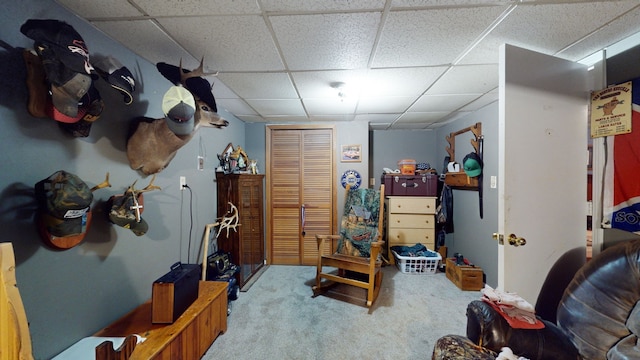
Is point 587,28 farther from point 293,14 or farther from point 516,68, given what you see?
point 293,14

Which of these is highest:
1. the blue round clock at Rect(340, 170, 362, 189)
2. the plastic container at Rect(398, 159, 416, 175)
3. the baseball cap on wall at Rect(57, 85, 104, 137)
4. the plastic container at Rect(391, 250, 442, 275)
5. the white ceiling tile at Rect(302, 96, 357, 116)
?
the white ceiling tile at Rect(302, 96, 357, 116)

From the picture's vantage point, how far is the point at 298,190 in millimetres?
3502

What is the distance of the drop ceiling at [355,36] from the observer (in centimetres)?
113

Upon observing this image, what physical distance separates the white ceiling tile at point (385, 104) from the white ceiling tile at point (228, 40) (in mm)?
1196

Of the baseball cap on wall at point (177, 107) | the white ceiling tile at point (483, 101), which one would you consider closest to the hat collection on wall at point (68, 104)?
the baseball cap on wall at point (177, 107)

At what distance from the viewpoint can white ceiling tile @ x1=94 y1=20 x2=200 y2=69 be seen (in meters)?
1.26

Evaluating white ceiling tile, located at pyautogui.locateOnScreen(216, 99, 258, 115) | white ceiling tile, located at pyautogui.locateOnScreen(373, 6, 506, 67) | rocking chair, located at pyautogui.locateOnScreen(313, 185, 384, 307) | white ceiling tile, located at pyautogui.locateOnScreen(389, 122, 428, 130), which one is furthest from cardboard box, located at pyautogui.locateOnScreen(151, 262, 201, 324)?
white ceiling tile, located at pyautogui.locateOnScreen(389, 122, 428, 130)

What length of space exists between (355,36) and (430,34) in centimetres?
45

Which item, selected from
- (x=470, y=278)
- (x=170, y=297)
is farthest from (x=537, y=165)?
(x=170, y=297)

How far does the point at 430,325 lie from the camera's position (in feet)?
6.57

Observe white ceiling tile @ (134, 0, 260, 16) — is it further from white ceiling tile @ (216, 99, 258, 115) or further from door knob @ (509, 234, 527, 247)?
door knob @ (509, 234, 527, 247)

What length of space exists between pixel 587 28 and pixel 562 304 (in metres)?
1.56

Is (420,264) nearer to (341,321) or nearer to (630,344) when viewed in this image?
(341,321)

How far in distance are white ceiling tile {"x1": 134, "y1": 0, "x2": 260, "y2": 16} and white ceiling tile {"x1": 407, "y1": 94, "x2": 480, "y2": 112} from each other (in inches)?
76.9
